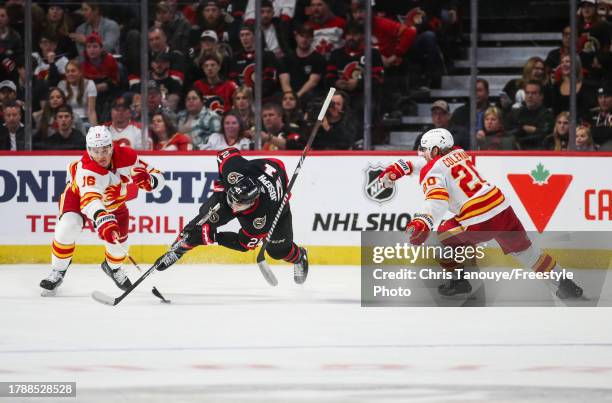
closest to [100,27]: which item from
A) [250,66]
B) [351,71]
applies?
[250,66]

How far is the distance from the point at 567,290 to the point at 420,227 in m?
1.01

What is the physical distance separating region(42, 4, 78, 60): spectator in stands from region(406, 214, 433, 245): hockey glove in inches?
156

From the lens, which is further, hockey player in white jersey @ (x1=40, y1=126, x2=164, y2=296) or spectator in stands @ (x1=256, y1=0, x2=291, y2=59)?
spectator in stands @ (x1=256, y1=0, x2=291, y2=59)

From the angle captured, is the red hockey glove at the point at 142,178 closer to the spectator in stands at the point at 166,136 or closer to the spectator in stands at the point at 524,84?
the spectator in stands at the point at 166,136

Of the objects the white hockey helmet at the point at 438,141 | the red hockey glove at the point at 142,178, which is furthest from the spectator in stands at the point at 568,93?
the red hockey glove at the point at 142,178

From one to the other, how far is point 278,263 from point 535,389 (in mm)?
5206

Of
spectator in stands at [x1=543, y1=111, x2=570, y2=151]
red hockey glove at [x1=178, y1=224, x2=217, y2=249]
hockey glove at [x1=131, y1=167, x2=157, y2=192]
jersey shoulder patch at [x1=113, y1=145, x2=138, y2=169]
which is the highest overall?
spectator in stands at [x1=543, y1=111, x2=570, y2=151]

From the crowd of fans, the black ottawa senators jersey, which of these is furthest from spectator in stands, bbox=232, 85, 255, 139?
the black ottawa senators jersey

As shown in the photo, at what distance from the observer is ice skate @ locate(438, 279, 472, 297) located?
689cm

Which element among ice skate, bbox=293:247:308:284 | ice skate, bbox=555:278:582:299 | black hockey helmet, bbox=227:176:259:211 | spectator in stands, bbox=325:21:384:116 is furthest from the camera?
spectator in stands, bbox=325:21:384:116

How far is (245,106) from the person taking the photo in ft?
30.2

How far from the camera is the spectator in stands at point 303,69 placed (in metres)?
9.22

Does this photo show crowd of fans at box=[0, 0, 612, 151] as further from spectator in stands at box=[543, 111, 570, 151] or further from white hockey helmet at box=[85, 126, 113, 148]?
white hockey helmet at box=[85, 126, 113, 148]

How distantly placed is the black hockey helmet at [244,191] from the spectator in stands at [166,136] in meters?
2.32
